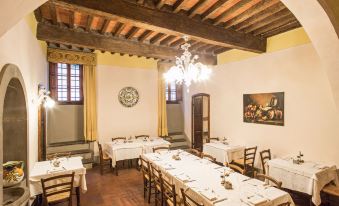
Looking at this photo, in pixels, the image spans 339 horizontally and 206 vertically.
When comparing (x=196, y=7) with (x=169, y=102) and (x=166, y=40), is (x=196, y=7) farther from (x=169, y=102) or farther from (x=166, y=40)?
(x=169, y=102)

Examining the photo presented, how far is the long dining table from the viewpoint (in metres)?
2.67

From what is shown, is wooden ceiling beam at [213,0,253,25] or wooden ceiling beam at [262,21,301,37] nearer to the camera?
wooden ceiling beam at [213,0,253,25]

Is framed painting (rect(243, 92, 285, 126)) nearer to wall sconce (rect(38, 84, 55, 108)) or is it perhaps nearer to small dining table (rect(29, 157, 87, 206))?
small dining table (rect(29, 157, 87, 206))

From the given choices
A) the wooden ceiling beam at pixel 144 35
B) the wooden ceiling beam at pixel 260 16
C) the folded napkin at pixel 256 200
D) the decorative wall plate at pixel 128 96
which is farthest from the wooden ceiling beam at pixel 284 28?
the decorative wall plate at pixel 128 96

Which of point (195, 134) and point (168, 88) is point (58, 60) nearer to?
point (168, 88)

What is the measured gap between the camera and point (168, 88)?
9.05m

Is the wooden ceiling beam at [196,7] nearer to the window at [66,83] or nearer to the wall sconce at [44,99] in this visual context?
the wall sconce at [44,99]

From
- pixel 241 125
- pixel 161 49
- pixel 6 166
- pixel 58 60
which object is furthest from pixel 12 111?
pixel 241 125

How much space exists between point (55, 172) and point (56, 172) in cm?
2

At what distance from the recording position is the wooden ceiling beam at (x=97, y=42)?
4629mm

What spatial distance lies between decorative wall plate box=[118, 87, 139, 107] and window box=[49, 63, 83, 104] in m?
1.42

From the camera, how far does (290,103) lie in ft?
16.8

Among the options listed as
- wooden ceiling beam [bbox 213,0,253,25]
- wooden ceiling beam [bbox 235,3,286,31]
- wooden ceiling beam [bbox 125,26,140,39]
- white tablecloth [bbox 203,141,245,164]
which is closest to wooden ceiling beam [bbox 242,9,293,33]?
wooden ceiling beam [bbox 235,3,286,31]

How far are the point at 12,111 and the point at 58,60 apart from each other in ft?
12.3
